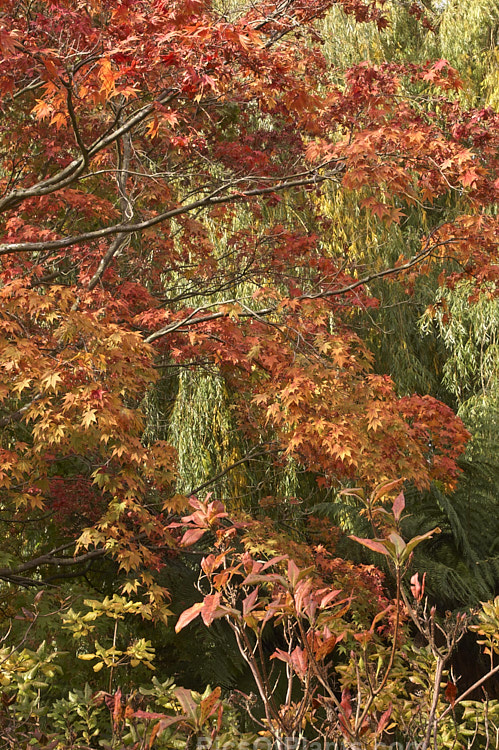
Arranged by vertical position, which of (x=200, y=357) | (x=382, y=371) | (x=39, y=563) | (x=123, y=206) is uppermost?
(x=123, y=206)

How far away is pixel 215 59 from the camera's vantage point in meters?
3.21

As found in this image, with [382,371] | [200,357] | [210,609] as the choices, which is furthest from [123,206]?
[210,609]

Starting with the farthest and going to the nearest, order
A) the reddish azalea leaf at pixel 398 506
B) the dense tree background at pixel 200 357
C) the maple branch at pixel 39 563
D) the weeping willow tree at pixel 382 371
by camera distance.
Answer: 1. the weeping willow tree at pixel 382 371
2. the maple branch at pixel 39 563
3. the dense tree background at pixel 200 357
4. the reddish azalea leaf at pixel 398 506

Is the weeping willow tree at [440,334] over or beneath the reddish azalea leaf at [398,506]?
beneath

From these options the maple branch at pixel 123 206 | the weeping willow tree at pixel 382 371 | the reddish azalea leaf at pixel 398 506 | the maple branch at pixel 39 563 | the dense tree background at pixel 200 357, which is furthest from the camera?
the weeping willow tree at pixel 382 371

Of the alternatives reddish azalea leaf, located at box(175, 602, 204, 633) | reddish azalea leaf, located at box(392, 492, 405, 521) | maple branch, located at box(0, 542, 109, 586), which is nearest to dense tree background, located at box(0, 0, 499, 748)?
maple branch, located at box(0, 542, 109, 586)

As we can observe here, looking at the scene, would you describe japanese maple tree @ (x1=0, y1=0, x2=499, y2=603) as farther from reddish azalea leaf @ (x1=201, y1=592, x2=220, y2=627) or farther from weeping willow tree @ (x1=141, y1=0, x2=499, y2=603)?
reddish azalea leaf @ (x1=201, y1=592, x2=220, y2=627)

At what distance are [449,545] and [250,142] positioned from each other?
3679 millimetres

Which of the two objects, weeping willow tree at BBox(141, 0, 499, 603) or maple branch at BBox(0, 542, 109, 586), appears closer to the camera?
maple branch at BBox(0, 542, 109, 586)

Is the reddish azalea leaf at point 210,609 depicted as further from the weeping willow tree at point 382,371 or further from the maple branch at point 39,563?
the weeping willow tree at point 382,371

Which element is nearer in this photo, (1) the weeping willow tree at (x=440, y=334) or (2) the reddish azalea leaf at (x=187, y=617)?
(2) the reddish azalea leaf at (x=187, y=617)

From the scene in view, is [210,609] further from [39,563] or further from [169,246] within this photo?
[169,246]

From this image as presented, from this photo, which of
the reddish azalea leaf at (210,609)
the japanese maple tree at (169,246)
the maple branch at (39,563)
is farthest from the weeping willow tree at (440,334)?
the reddish azalea leaf at (210,609)

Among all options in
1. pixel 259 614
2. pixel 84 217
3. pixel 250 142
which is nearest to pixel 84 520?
pixel 84 217
